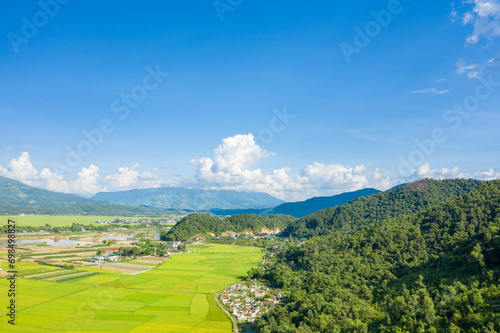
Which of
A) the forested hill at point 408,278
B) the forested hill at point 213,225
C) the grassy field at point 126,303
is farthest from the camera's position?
the forested hill at point 213,225

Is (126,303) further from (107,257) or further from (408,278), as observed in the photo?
(107,257)

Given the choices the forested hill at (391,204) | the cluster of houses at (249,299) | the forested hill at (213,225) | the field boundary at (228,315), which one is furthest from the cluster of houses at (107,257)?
the forested hill at (391,204)

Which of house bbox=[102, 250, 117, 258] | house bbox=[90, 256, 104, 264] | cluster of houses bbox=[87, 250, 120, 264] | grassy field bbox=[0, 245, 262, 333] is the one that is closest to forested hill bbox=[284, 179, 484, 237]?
grassy field bbox=[0, 245, 262, 333]

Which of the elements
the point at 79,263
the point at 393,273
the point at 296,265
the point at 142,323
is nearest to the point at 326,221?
the point at 296,265

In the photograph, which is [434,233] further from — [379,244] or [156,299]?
[156,299]

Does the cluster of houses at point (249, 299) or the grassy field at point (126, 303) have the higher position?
the grassy field at point (126, 303)

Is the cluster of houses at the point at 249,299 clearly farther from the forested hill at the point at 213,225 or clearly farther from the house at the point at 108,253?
the forested hill at the point at 213,225

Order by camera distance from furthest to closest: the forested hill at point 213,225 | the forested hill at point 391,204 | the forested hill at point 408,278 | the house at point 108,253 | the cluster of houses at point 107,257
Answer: the forested hill at point 213,225
the forested hill at point 391,204
the house at point 108,253
the cluster of houses at point 107,257
the forested hill at point 408,278
